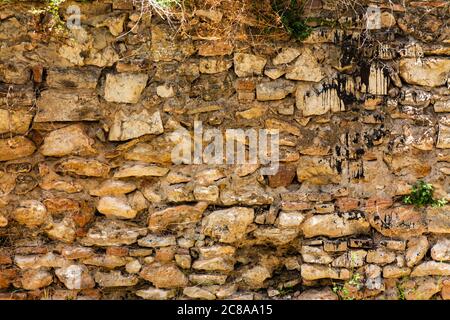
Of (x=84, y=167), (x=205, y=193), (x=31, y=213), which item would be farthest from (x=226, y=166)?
(x=31, y=213)

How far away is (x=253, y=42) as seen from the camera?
2.97 m

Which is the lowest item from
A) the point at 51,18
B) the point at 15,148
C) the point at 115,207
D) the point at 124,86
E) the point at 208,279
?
the point at 208,279

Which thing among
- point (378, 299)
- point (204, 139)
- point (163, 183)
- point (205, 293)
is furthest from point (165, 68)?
point (378, 299)

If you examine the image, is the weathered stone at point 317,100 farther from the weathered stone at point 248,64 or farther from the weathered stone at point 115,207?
the weathered stone at point 115,207

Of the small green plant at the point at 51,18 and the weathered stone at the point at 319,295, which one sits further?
the weathered stone at the point at 319,295

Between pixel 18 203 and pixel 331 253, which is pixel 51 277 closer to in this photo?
pixel 18 203

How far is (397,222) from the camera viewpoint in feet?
9.98

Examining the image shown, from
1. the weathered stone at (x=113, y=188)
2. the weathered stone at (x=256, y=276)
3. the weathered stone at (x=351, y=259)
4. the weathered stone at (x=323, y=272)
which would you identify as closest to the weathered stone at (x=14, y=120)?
the weathered stone at (x=113, y=188)

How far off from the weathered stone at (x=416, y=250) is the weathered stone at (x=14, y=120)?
2451 mm

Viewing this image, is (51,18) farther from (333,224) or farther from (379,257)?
(379,257)

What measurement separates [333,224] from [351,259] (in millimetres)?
241

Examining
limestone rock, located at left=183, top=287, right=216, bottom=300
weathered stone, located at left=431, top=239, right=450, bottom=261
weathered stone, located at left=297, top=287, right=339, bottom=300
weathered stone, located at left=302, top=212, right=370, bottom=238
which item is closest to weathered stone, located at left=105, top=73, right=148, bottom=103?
limestone rock, located at left=183, top=287, right=216, bottom=300

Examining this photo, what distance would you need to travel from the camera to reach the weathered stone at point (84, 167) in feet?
9.75

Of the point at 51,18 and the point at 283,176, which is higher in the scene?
the point at 51,18
